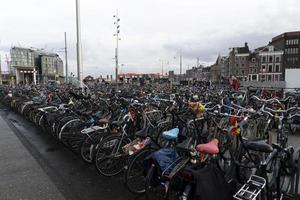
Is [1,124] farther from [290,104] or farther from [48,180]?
[290,104]

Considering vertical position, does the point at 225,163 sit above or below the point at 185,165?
below

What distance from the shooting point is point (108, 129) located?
15.1ft

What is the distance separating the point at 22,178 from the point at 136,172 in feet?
6.39

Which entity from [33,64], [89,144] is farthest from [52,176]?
[33,64]

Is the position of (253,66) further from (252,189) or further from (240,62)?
(252,189)

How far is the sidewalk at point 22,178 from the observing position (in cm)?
347

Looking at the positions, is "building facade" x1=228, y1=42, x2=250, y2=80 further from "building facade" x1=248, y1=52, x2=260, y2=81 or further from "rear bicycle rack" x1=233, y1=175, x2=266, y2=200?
"rear bicycle rack" x1=233, y1=175, x2=266, y2=200

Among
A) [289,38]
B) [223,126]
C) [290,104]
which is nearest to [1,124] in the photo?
[223,126]

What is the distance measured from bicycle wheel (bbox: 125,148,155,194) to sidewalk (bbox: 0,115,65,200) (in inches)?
34.7

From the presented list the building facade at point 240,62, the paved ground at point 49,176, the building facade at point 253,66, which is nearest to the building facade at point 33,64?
the paved ground at point 49,176

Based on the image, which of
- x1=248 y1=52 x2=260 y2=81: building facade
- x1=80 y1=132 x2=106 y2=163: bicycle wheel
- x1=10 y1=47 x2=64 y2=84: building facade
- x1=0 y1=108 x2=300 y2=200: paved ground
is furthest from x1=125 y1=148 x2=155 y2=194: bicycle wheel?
x1=248 y1=52 x2=260 y2=81: building facade

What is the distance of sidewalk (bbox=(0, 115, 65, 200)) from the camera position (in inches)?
137

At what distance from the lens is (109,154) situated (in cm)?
394

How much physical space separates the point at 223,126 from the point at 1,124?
7.79m
